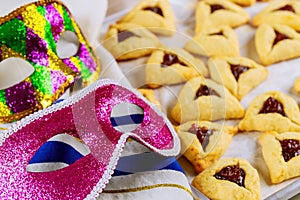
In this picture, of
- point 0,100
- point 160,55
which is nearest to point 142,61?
point 160,55

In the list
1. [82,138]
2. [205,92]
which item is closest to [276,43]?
[205,92]

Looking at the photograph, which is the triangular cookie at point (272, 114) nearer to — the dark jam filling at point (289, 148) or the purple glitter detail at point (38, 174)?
the dark jam filling at point (289, 148)

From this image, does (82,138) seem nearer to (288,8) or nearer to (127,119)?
(127,119)

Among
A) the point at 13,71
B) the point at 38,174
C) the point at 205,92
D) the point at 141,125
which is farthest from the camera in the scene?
the point at 205,92

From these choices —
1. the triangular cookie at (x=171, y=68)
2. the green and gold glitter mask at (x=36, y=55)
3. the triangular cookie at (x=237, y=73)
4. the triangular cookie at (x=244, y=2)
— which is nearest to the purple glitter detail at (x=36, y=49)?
the green and gold glitter mask at (x=36, y=55)

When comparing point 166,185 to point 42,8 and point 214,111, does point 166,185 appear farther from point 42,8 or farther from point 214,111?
point 42,8

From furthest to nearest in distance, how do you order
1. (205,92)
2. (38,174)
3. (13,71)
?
(205,92) → (13,71) → (38,174)

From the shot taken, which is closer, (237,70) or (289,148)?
(289,148)

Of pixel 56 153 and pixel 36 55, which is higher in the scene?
pixel 36 55
